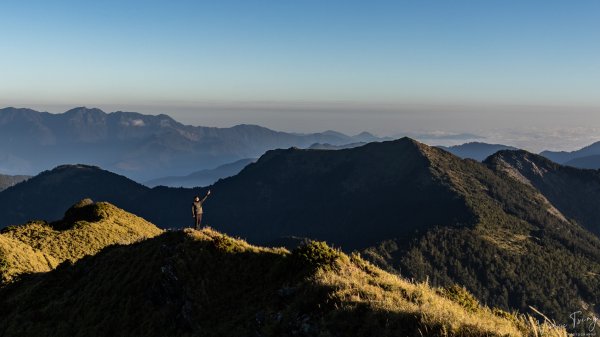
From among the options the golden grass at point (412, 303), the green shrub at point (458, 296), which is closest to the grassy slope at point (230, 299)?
the golden grass at point (412, 303)

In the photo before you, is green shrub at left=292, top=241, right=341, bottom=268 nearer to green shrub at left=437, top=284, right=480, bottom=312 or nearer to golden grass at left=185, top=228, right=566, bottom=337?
golden grass at left=185, top=228, right=566, bottom=337

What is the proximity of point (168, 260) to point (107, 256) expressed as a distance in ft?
35.7

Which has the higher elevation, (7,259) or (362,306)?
(362,306)

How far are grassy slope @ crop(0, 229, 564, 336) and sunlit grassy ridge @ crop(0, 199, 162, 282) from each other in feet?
40.0

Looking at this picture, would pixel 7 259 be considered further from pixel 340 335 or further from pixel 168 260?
pixel 340 335

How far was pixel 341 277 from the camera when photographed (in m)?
21.4

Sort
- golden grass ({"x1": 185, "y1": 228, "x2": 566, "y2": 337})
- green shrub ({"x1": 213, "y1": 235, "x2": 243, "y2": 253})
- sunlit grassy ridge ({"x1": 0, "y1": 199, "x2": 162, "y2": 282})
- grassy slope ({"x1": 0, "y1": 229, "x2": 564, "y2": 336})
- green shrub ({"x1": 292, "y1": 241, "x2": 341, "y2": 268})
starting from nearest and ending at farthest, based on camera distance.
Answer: golden grass ({"x1": 185, "y1": 228, "x2": 566, "y2": 337}) < grassy slope ({"x1": 0, "y1": 229, "x2": 564, "y2": 336}) < green shrub ({"x1": 292, "y1": 241, "x2": 341, "y2": 268}) < green shrub ({"x1": 213, "y1": 235, "x2": 243, "y2": 253}) < sunlit grassy ridge ({"x1": 0, "y1": 199, "x2": 162, "y2": 282})

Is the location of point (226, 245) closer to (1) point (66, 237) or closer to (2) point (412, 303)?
(2) point (412, 303)

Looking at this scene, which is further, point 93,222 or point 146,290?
point 93,222

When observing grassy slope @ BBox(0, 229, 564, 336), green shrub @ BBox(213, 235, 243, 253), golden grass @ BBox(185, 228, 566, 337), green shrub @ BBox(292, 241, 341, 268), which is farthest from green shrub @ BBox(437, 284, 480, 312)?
green shrub @ BBox(213, 235, 243, 253)

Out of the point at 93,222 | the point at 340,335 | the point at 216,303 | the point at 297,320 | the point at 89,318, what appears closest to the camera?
the point at 340,335

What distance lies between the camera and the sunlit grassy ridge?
50.9m

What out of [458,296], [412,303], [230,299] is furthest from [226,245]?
[412,303]

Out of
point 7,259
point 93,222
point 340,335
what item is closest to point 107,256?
point 7,259
